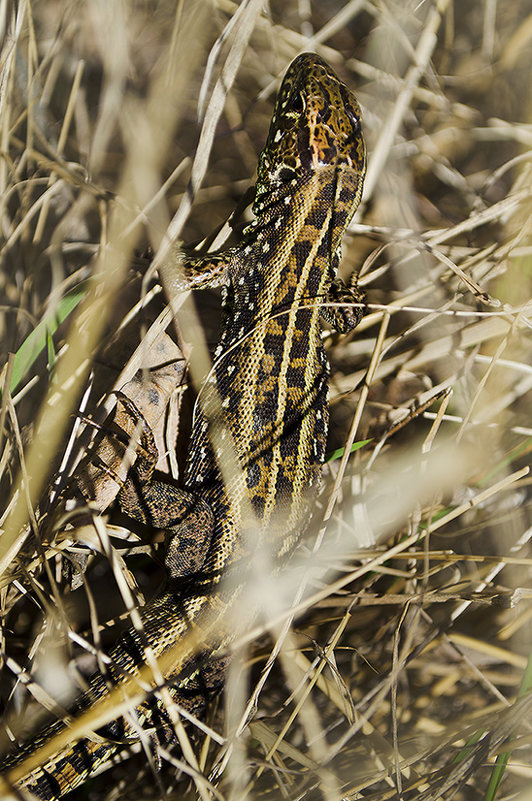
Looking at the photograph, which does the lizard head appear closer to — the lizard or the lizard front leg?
the lizard

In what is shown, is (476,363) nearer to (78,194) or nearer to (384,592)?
(384,592)

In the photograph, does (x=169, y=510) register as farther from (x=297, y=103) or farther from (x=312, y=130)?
(x=297, y=103)

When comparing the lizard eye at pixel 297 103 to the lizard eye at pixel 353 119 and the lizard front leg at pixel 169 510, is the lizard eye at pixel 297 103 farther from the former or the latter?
the lizard front leg at pixel 169 510

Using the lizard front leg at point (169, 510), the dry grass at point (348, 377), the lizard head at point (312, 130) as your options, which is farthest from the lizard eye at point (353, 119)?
the lizard front leg at point (169, 510)

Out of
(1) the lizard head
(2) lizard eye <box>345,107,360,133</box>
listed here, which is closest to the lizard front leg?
(1) the lizard head

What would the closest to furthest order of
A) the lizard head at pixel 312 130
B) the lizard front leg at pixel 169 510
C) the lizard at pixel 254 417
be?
the lizard at pixel 254 417 → the lizard front leg at pixel 169 510 → the lizard head at pixel 312 130

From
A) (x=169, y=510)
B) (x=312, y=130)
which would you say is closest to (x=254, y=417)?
(x=169, y=510)

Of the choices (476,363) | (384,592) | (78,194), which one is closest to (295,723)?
(384,592)
